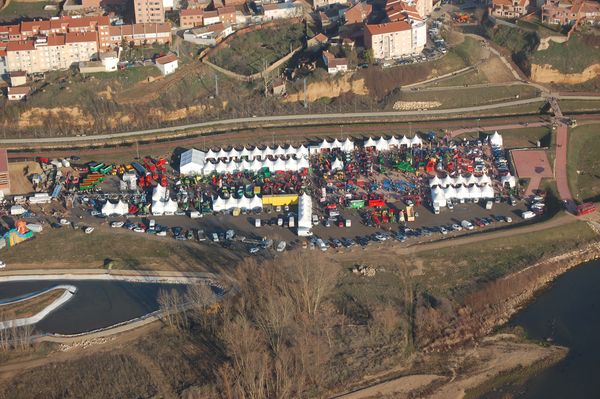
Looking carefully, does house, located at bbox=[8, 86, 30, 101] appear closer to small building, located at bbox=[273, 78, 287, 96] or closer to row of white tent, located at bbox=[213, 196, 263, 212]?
small building, located at bbox=[273, 78, 287, 96]

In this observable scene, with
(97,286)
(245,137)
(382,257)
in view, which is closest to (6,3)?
(245,137)

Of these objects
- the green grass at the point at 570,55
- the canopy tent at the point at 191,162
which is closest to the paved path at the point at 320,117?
the green grass at the point at 570,55

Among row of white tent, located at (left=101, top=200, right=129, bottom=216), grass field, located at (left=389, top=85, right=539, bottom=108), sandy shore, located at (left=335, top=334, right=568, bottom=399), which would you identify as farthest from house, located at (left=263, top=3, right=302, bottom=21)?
sandy shore, located at (left=335, top=334, right=568, bottom=399)

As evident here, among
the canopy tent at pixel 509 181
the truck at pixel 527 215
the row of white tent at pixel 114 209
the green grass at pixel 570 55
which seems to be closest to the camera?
the truck at pixel 527 215

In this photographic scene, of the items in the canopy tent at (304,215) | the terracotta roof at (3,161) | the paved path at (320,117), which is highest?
the paved path at (320,117)

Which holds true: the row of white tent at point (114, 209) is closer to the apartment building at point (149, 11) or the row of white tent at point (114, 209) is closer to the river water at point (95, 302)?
the river water at point (95, 302)

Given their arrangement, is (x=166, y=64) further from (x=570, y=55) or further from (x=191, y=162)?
(x=570, y=55)

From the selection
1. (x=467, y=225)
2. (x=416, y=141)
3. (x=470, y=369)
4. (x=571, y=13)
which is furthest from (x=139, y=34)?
(x=470, y=369)
